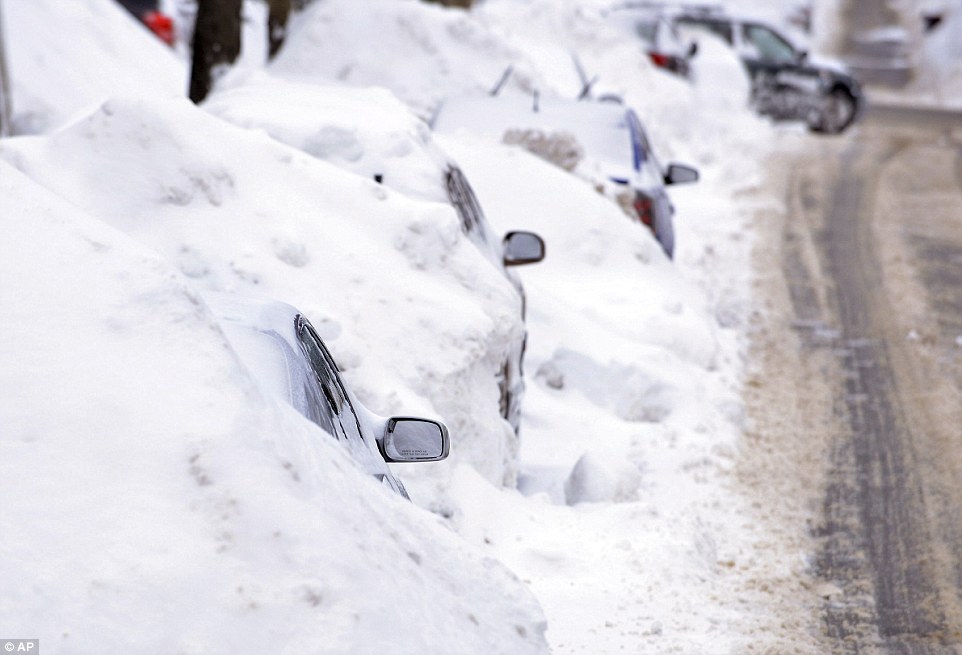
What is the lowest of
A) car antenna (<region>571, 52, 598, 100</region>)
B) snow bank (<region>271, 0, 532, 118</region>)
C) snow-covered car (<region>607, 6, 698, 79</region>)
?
snow-covered car (<region>607, 6, 698, 79</region>)

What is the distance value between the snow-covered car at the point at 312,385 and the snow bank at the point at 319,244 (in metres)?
1.57

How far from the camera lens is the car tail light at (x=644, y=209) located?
9969 millimetres

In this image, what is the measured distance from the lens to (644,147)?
10.3 m

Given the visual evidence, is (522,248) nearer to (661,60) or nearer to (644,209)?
(644,209)

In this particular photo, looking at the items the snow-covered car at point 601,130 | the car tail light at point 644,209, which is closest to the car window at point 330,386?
the snow-covered car at point 601,130

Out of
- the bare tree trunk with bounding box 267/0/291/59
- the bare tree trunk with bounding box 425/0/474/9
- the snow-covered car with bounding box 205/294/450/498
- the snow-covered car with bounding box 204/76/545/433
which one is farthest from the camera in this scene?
the bare tree trunk with bounding box 425/0/474/9

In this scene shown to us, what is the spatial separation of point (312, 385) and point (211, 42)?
859cm

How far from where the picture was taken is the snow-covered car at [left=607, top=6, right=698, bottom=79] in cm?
2161

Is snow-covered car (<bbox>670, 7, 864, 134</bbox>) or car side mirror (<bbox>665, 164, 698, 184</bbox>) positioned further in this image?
snow-covered car (<bbox>670, 7, 864, 134</bbox>)

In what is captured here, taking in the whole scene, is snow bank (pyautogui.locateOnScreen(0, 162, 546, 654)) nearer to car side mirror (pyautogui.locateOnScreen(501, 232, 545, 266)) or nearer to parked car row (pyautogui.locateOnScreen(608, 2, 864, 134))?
car side mirror (pyautogui.locateOnScreen(501, 232, 545, 266))

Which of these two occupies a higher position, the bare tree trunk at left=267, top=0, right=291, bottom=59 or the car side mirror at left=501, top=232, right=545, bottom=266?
the car side mirror at left=501, top=232, right=545, bottom=266

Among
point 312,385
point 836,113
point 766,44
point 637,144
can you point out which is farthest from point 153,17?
point 312,385

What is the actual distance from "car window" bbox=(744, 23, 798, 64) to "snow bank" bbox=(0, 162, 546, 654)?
21031 mm

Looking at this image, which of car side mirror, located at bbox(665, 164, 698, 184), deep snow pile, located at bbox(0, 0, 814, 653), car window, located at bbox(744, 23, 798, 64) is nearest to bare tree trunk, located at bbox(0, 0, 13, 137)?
deep snow pile, located at bbox(0, 0, 814, 653)
